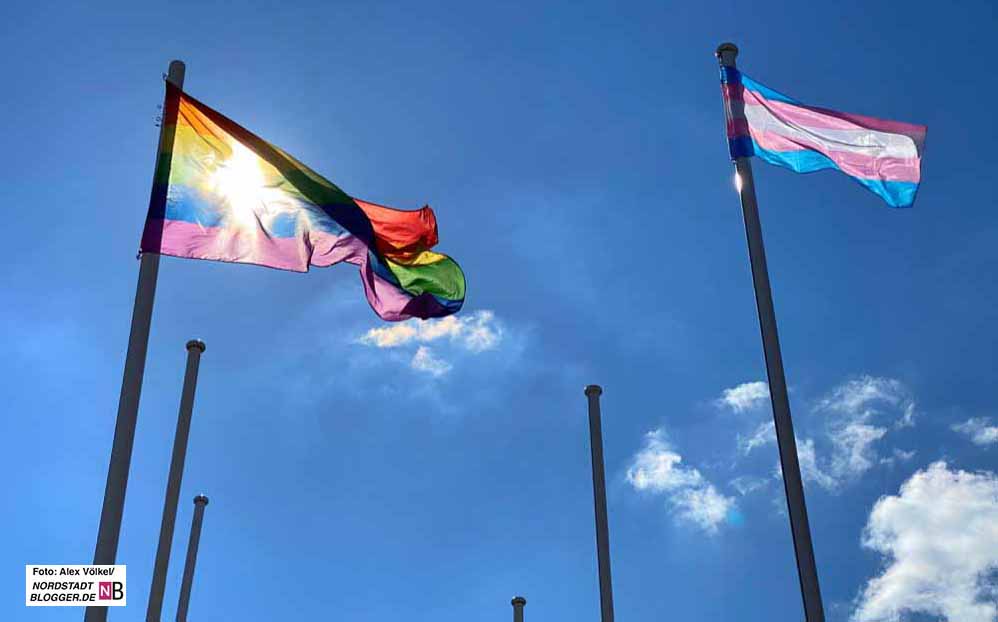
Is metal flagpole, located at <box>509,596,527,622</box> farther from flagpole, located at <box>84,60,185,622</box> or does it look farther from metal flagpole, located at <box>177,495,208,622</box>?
flagpole, located at <box>84,60,185,622</box>

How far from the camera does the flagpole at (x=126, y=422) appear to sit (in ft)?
41.5

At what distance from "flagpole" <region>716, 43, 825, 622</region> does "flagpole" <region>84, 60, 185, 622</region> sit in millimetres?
8052

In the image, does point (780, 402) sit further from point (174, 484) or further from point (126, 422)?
point (174, 484)

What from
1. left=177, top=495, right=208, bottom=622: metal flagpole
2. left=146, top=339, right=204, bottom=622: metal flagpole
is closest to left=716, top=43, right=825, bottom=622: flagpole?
left=146, top=339, right=204, bottom=622: metal flagpole

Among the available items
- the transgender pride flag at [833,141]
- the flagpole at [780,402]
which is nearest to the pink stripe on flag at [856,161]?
the transgender pride flag at [833,141]

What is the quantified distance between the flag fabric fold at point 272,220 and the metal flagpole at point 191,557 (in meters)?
11.3

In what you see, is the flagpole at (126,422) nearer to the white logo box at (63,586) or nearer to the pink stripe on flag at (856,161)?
the white logo box at (63,586)

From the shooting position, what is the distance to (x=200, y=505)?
27.9m

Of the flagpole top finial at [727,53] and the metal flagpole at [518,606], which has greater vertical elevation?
the flagpole top finial at [727,53]

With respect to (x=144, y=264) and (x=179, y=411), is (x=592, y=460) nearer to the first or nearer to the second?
(x=179, y=411)

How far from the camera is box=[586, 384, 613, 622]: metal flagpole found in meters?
22.4

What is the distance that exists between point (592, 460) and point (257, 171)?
10477mm

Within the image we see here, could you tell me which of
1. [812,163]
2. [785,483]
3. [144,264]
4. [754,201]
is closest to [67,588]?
[144,264]

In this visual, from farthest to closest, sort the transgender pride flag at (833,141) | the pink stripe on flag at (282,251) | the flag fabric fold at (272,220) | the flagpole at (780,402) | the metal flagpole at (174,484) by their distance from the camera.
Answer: the metal flagpole at (174,484)
the transgender pride flag at (833,141)
the flag fabric fold at (272,220)
the pink stripe on flag at (282,251)
the flagpole at (780,402)
